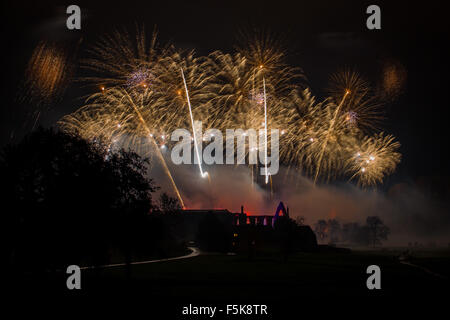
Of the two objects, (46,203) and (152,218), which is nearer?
(46,203)

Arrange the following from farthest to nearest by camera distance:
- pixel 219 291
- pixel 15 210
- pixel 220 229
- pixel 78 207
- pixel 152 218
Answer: pixel 220 229 → pixel 152 218 → pixel 219 291 → pixel 78 207 → pixel 15 210

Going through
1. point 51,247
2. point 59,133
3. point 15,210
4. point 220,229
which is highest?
point 59,133

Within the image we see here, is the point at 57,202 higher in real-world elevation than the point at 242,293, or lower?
higher

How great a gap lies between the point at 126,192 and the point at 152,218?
3.18 metres

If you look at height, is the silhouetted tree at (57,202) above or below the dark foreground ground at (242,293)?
above

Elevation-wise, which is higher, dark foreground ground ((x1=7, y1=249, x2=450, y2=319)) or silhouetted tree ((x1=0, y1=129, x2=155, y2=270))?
silhouetted tree ((x1=0, y1=129, x2=155, y2=270))

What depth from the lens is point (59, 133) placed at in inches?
1065

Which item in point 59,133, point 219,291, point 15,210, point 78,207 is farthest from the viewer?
point 219,291

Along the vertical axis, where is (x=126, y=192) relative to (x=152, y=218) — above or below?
above

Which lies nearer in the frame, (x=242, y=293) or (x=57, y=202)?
(x=57, y=202)
